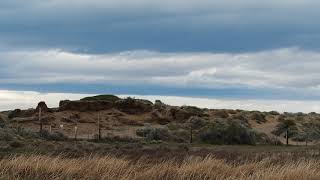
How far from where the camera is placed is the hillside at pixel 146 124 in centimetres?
4116

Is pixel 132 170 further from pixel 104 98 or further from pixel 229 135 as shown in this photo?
pixel 104 98

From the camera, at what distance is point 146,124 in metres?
54.8

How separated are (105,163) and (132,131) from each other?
3294 centimetres

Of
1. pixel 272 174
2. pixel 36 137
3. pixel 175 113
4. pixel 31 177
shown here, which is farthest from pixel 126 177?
pixel 175 113

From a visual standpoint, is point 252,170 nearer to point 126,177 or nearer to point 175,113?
point 126,177

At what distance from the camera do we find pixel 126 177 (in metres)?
14.1

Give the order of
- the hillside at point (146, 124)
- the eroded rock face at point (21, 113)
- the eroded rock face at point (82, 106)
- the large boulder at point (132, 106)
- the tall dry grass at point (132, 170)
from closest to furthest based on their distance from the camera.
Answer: the tall dry grass at point (132, 170)
the hillside at point (146, 124)
the eroded rock face at point (21, 113)
the eroded rock face at point (82, 106)
the large boulder at point (132, 106)

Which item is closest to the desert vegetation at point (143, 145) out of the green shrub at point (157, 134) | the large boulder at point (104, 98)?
the green shrub at point (157, 134)

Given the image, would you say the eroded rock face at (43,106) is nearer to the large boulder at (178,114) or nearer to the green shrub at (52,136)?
the large boulder at (178,114)

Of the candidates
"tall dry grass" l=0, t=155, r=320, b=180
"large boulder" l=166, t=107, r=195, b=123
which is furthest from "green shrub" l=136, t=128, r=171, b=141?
"tall dry grass" l=0, t=155, r=320, b=180

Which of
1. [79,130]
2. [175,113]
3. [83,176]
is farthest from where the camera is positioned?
[175,113]

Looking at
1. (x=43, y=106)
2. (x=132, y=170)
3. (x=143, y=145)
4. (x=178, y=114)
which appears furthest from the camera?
(x=178, y=114)

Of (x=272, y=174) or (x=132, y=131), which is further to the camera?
(x=132, y=131)

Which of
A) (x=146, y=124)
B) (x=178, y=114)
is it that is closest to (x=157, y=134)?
(x=146, y=124)
